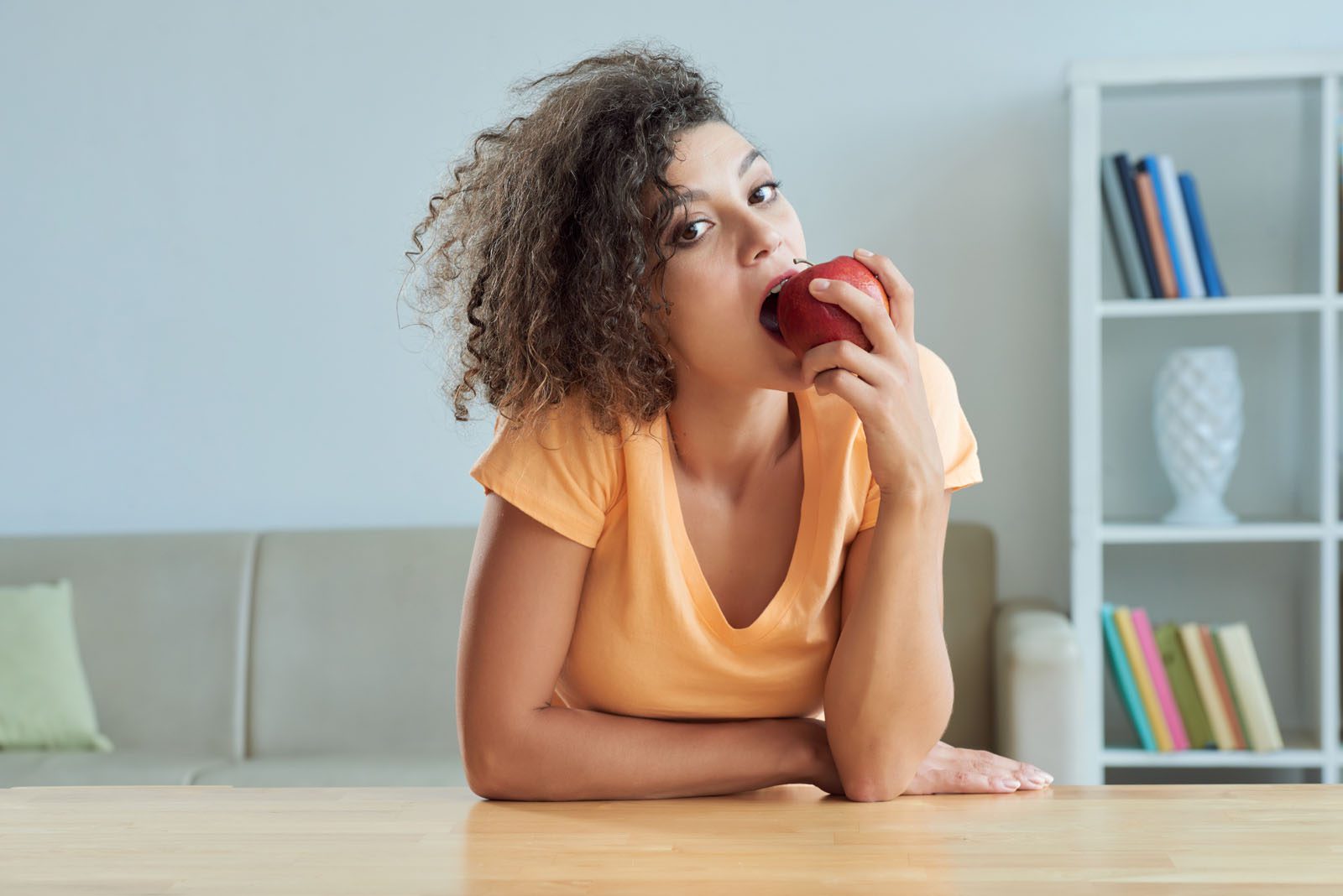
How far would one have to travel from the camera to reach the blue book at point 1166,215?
2.56 meters

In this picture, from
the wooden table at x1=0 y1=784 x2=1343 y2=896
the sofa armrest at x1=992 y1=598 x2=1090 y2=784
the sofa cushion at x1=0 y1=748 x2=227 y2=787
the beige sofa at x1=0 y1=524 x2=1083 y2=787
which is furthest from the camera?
the beige sofa at x1=0 y1=524 x2=1083 y2=787

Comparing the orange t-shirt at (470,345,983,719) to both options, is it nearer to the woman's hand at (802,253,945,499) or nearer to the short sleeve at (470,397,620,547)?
the short sleeve at (470,397,620,547)

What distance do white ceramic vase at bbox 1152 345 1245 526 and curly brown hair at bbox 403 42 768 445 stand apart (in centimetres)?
175

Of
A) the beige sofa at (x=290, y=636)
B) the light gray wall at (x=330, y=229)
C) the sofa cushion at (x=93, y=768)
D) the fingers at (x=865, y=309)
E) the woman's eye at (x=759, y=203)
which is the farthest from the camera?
the light gray wall at (x=330, y=229)

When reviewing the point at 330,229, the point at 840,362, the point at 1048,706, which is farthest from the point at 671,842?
the point at 330,229

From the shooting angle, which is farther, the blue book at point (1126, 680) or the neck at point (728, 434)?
the blue book at point (1126, 680)

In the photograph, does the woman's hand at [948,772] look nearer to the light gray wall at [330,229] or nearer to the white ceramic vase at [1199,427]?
the white ceramic vase at [1199,427]

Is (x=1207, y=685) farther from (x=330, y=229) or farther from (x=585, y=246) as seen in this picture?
(x=330, y=229)

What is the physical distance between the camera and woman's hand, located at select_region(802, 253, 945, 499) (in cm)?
99

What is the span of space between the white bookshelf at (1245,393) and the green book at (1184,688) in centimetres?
3

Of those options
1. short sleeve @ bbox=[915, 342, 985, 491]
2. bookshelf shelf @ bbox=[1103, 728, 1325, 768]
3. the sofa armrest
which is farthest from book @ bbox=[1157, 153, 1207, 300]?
short sleeve @ bbox=[915, 342, 985, 491]

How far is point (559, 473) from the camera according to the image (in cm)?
112

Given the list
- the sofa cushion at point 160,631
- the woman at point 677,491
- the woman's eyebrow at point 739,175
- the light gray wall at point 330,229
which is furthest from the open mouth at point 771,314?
the sofa cushion at point 160,631

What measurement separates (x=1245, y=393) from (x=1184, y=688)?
693 millimetres
